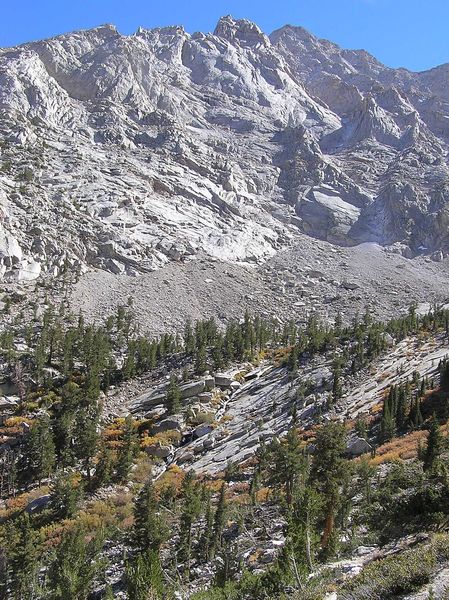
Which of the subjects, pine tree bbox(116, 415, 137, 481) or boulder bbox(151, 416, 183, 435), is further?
boulder bbox(151, 416, 183, 435)

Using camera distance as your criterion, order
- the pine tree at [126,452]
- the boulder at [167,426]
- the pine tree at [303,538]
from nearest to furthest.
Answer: the pine tree at [303,538], the pine tree at [126,452], the boulder at [167,426]

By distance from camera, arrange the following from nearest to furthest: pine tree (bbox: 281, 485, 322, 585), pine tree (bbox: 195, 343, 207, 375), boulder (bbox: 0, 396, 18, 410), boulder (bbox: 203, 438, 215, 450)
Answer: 1. pine tree (bbox: 281, 485, 322, 585)
2. boulder (bbox: 203, 438, 215, 450)
3. boulder (bbox: 0, 396, 18, 410)
4. pine tree (bbox: 195, 343, 207, 375)

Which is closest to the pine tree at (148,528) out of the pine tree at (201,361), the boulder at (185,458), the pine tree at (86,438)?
the pine tree at (86,438)

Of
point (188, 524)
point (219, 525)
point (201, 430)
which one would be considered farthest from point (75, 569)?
point (201, 430)

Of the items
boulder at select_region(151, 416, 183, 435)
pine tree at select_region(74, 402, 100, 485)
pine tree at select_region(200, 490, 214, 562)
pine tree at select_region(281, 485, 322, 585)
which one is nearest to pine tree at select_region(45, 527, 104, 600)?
pine tree at select_region(200, 490, 214, 562)

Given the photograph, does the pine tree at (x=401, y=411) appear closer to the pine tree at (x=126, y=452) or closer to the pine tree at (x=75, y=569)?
the pine tree at (x=126, y=452)

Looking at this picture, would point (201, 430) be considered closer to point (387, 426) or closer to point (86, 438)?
point (86, 438)

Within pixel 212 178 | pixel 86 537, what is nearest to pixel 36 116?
pixel 212 178

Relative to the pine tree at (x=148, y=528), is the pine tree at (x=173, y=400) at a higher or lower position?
higher

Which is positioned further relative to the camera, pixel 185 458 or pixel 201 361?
pixel 201 361

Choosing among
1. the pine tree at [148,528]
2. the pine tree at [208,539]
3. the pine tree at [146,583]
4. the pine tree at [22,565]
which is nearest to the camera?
the pine tree at [146,583]

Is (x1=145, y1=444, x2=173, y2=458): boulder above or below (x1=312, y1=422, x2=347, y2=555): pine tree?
below

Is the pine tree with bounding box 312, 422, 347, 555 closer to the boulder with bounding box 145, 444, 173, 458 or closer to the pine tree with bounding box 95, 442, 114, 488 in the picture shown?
the pine tree with bounding box 95, 442, 114, 488

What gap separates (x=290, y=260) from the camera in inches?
5330
